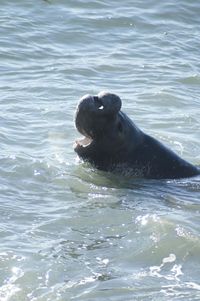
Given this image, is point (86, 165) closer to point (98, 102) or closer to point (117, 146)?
point (117, 146)

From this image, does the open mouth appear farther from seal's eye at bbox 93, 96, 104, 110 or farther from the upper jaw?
seal's eye at bbox 93, 96, 104, 110

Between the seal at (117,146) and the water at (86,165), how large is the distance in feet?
0.38

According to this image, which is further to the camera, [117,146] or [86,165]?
[86,165]

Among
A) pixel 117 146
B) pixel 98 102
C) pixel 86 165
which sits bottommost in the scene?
pixel 86 165

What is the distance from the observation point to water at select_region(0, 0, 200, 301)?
6039 mm

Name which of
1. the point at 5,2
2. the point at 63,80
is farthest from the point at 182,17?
the point at 63,80

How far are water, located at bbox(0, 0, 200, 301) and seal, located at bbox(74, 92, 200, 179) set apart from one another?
0.38 ft

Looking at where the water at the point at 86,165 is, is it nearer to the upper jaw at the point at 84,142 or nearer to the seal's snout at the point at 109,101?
the upper jaw at the point at 84,142

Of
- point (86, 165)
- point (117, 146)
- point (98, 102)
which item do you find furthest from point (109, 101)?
point (86, 165)

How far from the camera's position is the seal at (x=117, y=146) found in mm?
7316

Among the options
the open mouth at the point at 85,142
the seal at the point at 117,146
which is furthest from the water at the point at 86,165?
the open mouth at the point at 85,142

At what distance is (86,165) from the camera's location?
25.9 feet

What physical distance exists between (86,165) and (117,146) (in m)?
0.39

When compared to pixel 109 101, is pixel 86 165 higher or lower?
lower
